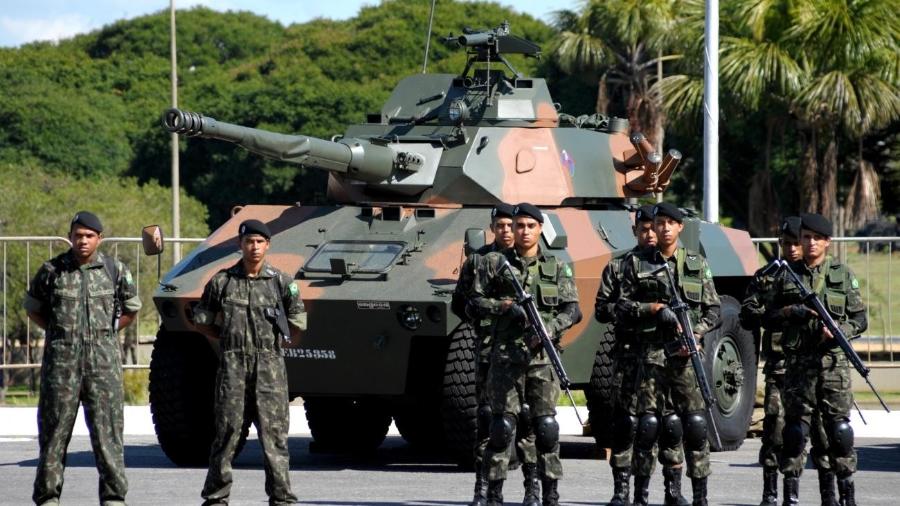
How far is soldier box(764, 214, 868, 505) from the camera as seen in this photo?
10.6m

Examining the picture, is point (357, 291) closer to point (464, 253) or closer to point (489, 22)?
point (464, 253)

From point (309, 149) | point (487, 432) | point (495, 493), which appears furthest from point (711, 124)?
point (495, 493)

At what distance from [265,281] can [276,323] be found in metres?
0.25

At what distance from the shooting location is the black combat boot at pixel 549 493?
10.5m

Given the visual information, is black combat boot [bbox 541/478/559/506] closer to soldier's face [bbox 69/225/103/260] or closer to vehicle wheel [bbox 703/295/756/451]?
soldier's face [bbox 69/225/103/260]

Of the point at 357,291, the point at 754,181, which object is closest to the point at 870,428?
the point at 357,291

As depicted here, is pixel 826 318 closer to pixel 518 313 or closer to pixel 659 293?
pixel 659 293

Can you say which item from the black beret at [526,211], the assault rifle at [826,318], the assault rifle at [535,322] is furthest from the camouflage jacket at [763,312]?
the black beret at [526,211]

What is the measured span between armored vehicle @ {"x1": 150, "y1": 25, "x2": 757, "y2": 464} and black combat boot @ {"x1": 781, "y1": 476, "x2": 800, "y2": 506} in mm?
2402

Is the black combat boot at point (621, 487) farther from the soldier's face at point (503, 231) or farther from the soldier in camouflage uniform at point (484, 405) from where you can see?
the soldier's face at point (503, 231)

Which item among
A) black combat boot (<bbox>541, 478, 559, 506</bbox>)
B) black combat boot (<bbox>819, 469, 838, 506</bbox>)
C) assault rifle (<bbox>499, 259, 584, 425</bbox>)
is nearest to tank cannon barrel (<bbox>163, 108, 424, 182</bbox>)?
assault rifle (<bbox>499, 259, 584, 425</bbox>)

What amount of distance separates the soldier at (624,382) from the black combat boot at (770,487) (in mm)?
559

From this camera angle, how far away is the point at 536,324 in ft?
34.2

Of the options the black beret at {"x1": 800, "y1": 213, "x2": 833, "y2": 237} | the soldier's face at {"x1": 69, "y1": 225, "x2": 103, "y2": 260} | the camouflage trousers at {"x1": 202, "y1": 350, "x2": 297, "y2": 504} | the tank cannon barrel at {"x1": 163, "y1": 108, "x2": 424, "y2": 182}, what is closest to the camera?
the camouflage trousers at {"x1": 202, "y1": 350, "x2": 297, "y2": 504}
